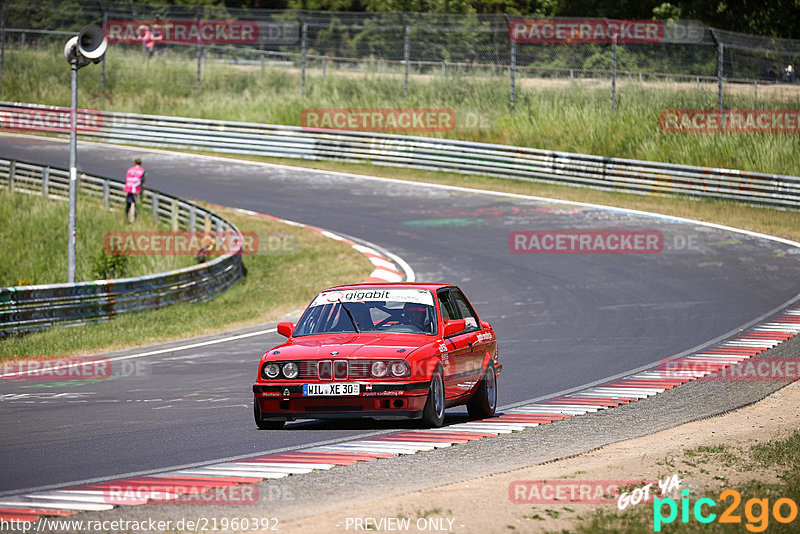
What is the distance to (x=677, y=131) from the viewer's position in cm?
3281

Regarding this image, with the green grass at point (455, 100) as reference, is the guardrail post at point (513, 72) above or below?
above

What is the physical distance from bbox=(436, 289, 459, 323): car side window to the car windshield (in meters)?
0.20

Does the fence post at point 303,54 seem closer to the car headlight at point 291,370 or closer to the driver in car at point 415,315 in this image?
the driver in car at point 415,315

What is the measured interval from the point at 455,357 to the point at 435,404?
615 mm

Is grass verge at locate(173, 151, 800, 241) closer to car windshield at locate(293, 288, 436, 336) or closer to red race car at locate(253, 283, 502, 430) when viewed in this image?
red race car at locate(253, 283, 502, 430)

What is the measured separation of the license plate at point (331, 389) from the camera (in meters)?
9.32

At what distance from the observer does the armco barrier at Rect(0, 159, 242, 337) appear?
17.4 metres

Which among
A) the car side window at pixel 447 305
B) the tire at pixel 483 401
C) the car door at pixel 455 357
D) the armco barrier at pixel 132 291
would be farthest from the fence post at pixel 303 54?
the tire at pixel 483 401

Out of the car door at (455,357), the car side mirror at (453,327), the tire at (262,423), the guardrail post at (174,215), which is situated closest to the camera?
the tire at (262,423)

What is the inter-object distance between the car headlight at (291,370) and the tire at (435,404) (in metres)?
1.15

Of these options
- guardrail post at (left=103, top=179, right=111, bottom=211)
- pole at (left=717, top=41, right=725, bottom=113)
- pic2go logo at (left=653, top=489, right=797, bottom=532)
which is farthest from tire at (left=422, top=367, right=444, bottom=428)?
pole at (left=717, top=41, right=725, bottom=113)

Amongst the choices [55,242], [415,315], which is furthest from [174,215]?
[415,315]

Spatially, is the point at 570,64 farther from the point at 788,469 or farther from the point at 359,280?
the point at 788,469

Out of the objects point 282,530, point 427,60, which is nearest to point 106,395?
point 282,530
